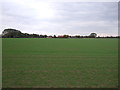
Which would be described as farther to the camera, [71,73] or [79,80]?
[71,73]

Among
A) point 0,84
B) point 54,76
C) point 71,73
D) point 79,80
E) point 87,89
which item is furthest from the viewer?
point 71,73

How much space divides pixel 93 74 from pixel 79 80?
80cm

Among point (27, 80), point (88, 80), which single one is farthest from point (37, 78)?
point (88, 80)

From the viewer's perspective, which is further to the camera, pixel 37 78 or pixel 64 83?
pixel 37 78

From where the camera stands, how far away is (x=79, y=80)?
4625 mm

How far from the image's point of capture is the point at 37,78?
4.82m

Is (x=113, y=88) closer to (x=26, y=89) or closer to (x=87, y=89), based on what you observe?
(x=87, y=89)

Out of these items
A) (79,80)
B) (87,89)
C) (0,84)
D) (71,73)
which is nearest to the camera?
(87,89)

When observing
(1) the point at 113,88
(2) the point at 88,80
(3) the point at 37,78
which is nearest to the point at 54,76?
(3) the point at 37,78

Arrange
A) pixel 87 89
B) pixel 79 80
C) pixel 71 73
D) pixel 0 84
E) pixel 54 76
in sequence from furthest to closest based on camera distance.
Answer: pixel 71 73
pixel 54 76
pixel 79 80
pixel 0 84
pixel 87 89

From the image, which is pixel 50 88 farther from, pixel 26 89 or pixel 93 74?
pixel 93 74

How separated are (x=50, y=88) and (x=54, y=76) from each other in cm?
104

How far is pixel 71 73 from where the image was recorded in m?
5.40

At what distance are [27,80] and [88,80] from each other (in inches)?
59.7
